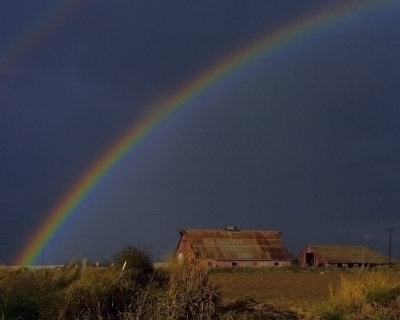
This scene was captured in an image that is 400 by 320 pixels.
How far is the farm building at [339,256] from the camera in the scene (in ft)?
309

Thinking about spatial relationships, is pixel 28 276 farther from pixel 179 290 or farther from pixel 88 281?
pixel 179 290

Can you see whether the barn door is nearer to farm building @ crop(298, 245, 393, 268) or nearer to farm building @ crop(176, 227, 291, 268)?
farm building @ crop(298, 245, 393, 268)

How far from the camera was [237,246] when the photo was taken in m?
88.1

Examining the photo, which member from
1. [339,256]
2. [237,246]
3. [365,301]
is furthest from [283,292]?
[339,256]

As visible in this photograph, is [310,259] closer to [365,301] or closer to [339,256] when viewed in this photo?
[339,256]

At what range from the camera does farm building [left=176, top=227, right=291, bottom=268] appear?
84.4 m

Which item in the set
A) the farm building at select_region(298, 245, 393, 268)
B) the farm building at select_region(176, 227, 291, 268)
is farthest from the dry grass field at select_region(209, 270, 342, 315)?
the farm building at select_region(298, 245, 393, 268)

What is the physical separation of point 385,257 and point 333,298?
89.8 metres

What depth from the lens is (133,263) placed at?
24.9 m

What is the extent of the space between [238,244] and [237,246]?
0.63m

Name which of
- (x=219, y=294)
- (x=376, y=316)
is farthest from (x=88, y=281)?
(x=376, y=316)

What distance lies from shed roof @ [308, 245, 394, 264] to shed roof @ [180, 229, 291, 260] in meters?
8.06

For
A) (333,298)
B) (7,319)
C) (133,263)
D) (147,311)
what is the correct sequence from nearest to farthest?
(147,311)
(7,319)
(333,298)
(133,263)

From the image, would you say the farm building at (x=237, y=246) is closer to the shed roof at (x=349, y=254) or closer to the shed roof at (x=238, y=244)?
the shed roof at (x=238, y=244)
